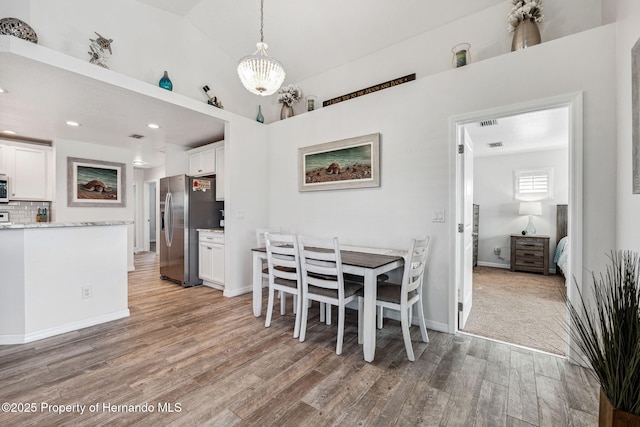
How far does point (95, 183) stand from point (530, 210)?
8094mm

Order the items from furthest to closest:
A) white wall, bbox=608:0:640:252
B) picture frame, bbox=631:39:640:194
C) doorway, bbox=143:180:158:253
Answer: doorway, bbox=143:180:158:253, white wall, bbox=608:0:640:252, picture frame, bbox=631:39:640:194

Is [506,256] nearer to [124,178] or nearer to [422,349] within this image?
[422,349]

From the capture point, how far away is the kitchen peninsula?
238 centimetres

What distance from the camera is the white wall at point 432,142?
2.01 metres

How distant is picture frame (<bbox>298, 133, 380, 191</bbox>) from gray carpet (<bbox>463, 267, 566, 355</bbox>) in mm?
1861

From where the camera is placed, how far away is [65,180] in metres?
4.60

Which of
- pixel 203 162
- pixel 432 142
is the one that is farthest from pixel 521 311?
pixel 203 162

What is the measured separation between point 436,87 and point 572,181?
1.39 meters

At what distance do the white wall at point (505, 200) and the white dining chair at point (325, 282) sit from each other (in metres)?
4.67

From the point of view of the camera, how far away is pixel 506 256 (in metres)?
5.64

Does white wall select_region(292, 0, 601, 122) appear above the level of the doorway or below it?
above

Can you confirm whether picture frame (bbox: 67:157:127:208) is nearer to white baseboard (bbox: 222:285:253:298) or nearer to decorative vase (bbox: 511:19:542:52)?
white baseboard (bbox: 222:285:253:298)

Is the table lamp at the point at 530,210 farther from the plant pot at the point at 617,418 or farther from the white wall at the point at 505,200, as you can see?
the plant pot at the point at 617,418

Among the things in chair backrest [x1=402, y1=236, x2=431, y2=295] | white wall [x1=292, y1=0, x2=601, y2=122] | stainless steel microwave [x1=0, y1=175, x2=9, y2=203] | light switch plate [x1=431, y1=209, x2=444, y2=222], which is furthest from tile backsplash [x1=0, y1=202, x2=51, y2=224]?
light switch plate [x1=431, y1=209, x2=444, y2=222]
